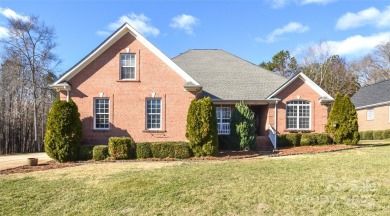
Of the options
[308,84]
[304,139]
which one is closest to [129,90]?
[304,139]

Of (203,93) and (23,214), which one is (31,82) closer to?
(203,93)

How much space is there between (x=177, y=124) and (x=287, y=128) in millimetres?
7848

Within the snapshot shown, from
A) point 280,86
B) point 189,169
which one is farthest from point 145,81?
point 280,86

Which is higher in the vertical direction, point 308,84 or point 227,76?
point 227,76

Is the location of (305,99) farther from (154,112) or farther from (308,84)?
(154,112)

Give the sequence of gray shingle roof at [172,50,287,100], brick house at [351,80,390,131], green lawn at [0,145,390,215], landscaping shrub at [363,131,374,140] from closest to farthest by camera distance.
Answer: green lawn at [0,145,390,215]
gray shingle roof at [172,50,287,100]
landscaping shrub at [363,131,374,140]
brick house at [351,80,390,131]

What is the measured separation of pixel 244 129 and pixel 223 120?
9.93 feet

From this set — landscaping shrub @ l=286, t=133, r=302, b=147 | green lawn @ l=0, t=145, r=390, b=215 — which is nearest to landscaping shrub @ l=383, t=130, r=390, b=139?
landscaping shrub @ l=286, t=133, r=302, b=147

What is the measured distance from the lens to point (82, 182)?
33.7 feet

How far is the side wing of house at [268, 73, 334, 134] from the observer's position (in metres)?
20.8

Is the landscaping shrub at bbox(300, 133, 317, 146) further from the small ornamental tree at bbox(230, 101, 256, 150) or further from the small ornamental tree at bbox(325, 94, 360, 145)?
the small ornamental tree at bbox(230, 101, 256, 150)

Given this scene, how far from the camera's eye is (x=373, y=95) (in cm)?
3256

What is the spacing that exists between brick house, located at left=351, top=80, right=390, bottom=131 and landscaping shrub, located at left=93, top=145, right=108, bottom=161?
86.0 ft

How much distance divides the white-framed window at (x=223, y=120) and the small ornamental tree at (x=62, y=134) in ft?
30.6
